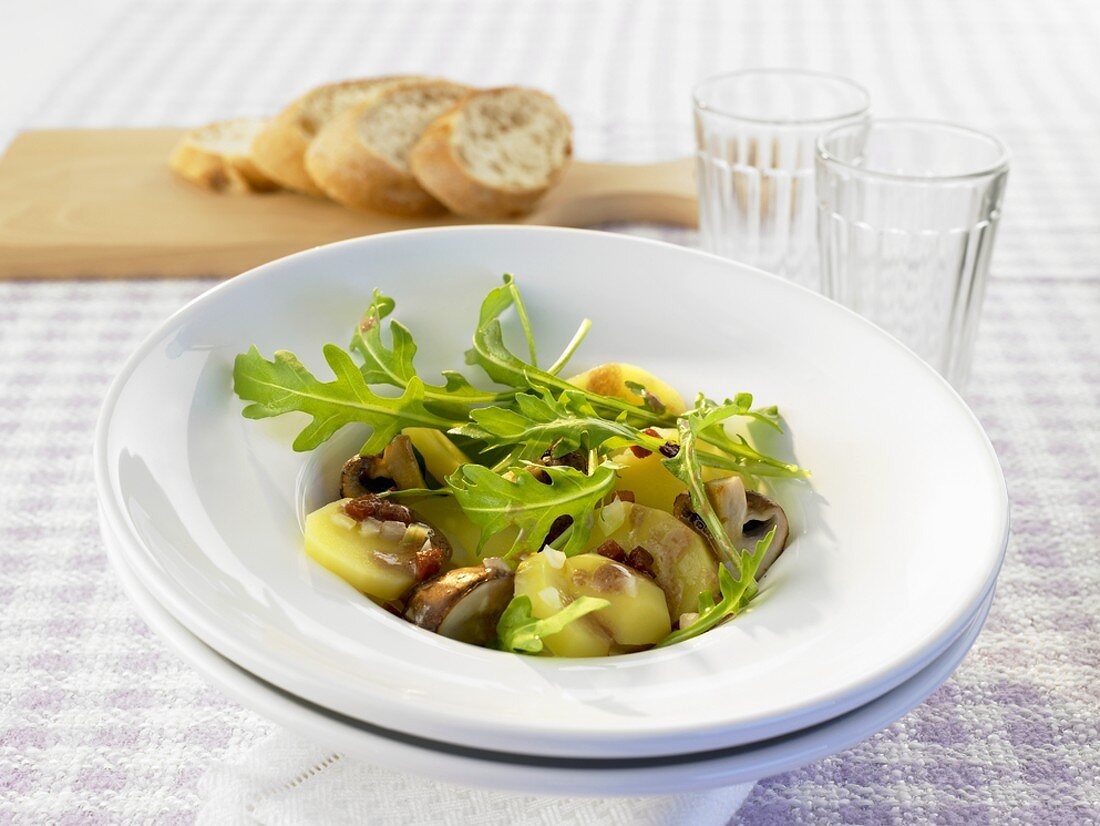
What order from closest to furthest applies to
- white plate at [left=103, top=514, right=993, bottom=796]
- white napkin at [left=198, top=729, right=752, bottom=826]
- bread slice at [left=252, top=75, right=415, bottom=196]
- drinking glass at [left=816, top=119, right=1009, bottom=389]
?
white plate at [left=103, top=514, right=993, bottom=796] → white napkin at [left=198, top=729, right=752, bottom=826] → drinking glass at [left=816, top=119, right=1009, bottom=389] → bread slice at [left=252, top=75, right=415, bottom=196]

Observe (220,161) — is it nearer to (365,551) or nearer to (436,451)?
(436,451)

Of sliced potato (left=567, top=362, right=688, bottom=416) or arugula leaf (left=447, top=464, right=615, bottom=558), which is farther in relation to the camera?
sliced potato (left=567, top=362, right=688, bottom=416)

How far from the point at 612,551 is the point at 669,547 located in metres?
0.06

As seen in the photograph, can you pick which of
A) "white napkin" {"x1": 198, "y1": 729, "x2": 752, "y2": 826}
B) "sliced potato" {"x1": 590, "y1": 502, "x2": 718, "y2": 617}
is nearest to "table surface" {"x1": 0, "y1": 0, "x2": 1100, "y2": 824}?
"white napkin" {"x1": 198, "y1": 729, "x2": 752, "y2": 826}

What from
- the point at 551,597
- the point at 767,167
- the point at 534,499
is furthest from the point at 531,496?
the point at 767,167

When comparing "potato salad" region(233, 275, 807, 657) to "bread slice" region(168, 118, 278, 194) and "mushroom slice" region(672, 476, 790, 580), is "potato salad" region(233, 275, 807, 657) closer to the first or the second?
"mushroom slice" region(672, 476, 790, 580)

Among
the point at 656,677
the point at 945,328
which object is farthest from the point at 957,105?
the point at 656,677

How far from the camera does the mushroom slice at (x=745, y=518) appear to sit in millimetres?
1125

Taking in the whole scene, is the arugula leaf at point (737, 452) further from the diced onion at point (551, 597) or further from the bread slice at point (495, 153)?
the bread slice at point (495, 153)

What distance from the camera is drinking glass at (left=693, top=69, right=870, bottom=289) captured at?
223cm

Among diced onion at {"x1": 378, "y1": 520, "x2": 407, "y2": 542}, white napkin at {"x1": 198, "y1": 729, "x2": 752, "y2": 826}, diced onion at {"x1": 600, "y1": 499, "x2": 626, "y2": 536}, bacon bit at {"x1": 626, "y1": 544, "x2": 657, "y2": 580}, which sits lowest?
white napkin at {"x1": 198, "y1": 729, "x2": 752, "y2": 826}

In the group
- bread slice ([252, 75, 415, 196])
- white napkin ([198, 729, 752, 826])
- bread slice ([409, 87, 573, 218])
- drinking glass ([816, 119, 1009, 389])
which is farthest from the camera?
bread slice ([252, 75, 415, 196])

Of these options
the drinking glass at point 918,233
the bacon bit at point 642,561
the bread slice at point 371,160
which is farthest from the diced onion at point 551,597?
the bread slice at point 371,160

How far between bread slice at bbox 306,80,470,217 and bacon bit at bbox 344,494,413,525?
52.4 inches
